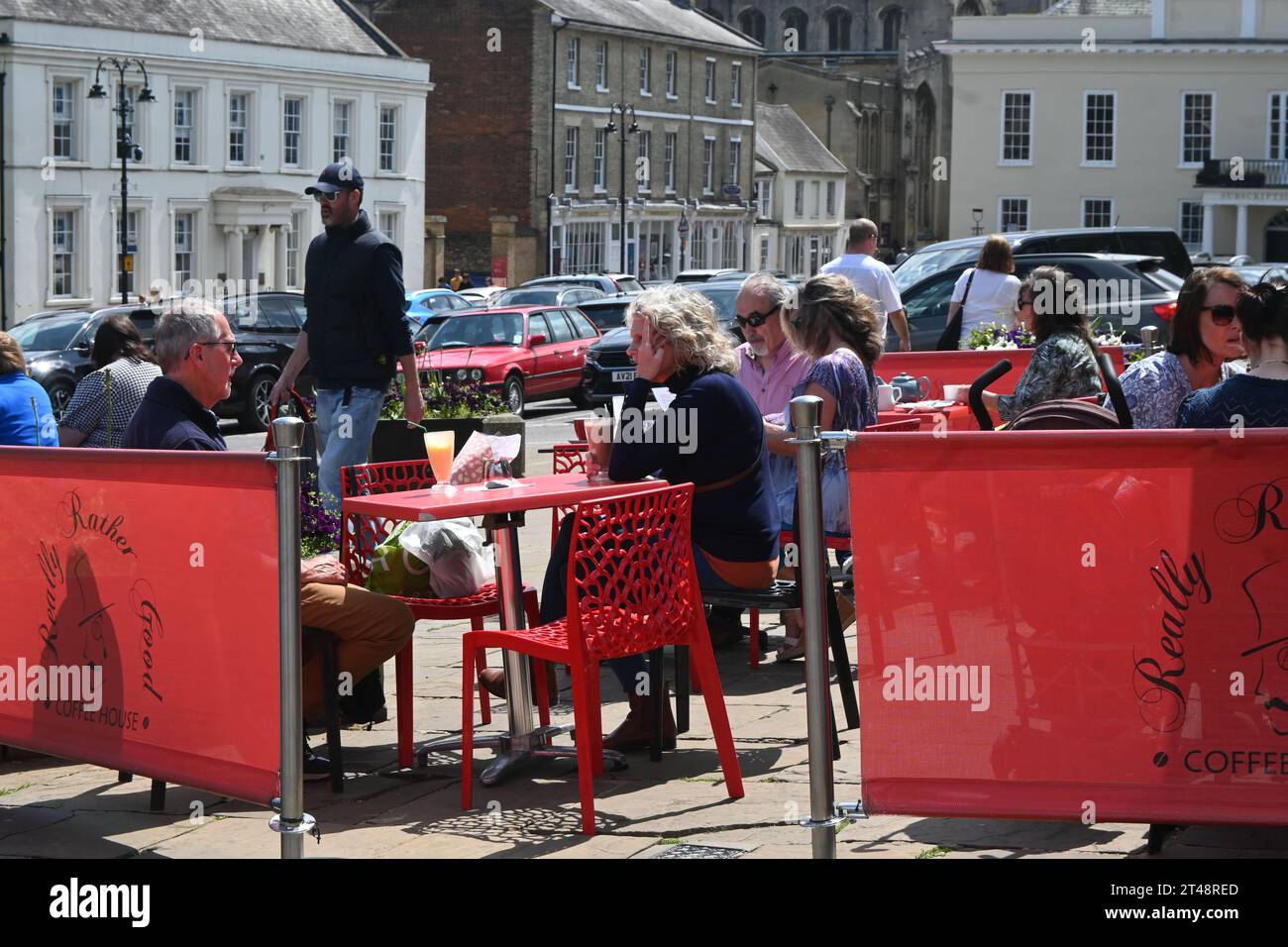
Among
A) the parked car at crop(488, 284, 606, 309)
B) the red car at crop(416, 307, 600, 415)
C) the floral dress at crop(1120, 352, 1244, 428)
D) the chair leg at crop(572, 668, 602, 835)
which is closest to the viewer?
the chair leg at crop(572, 668, 602, 835)

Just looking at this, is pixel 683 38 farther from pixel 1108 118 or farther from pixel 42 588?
pixel 42 588

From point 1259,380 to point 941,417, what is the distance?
3.01 metres

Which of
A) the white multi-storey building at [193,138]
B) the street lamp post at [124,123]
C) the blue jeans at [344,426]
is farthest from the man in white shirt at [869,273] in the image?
the white multi-storey building at [193,138]

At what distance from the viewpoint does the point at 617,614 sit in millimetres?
5918

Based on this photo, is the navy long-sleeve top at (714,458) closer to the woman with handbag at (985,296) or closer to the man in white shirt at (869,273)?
the man in white shirt at (869,273)

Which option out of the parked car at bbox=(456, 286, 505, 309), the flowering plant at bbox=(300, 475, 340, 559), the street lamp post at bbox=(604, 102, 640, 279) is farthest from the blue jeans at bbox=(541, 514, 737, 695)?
the street lamp post at bbox=(604, 102, 640, 279)

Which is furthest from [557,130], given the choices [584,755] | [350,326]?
[584,755]

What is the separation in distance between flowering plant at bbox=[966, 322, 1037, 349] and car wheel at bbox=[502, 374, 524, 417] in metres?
14.2

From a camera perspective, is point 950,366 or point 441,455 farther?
point 950,366

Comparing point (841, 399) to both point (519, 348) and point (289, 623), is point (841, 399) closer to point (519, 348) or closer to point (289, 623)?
point (289, 623)

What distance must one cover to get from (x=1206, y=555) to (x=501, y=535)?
9.48 feet

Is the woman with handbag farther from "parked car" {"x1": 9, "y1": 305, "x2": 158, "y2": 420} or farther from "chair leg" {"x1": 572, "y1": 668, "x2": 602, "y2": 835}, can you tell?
"parked car" {"x1": 9, "y1": 305, "x2": 158, "y2": 420}

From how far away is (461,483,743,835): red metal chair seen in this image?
574 centimetres

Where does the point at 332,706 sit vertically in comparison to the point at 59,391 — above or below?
below
